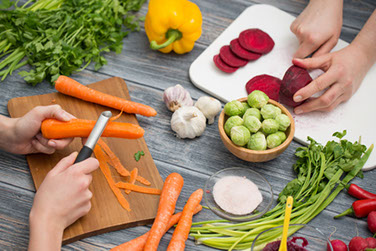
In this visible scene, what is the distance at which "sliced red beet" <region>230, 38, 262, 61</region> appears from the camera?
238 centimetres

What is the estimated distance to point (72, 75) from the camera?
236 cm

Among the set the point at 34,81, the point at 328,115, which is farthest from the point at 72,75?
the point at 328,115

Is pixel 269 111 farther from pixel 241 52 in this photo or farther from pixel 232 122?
pixel 241 52

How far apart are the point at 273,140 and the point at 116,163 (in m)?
0.69

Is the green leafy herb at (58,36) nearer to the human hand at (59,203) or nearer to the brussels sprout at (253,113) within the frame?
the human hand at (59,203)

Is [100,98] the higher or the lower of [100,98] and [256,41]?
the lower

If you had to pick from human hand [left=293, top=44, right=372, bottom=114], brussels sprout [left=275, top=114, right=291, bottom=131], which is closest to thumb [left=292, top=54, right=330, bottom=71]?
human hand [left=293, top=44, right=372, bottom=114]

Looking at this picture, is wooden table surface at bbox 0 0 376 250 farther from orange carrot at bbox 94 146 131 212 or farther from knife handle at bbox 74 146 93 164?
knife handle at bbox 74 146 93 164

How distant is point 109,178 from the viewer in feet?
6.15

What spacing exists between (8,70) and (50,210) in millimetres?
1013

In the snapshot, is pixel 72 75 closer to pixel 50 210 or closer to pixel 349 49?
pixel 50 210

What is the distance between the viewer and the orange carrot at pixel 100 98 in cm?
212

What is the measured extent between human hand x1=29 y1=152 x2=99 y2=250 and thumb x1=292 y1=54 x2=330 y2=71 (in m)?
1.13

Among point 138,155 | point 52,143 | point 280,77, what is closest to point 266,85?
point 280,77
